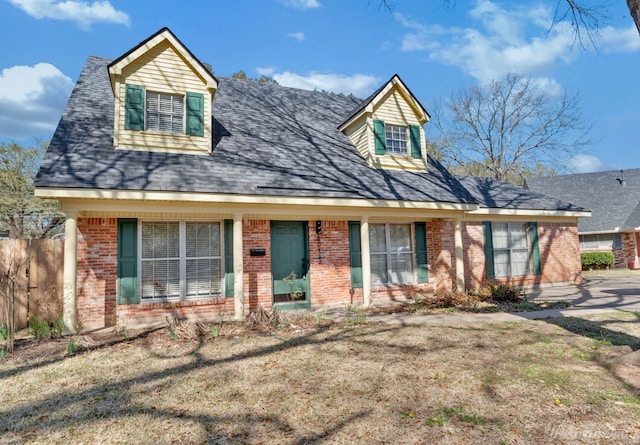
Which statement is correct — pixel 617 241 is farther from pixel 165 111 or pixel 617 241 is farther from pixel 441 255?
pixel 165 111

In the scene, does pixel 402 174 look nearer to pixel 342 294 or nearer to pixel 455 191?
pixel 455 191

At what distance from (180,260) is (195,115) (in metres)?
3.61

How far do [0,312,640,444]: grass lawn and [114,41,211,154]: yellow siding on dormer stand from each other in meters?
4.50

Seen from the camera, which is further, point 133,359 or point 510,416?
point 133,359

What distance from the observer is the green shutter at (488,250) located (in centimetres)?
1241

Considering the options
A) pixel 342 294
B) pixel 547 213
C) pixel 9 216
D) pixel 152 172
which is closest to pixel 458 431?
pixel 342 294

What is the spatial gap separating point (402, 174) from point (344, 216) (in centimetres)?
255

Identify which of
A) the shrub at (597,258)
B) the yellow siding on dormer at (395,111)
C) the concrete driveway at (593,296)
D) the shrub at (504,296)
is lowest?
the concrete driveway at (593,296)

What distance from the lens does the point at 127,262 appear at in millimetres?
8031

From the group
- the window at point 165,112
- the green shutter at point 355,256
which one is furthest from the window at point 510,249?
the window at point 165,112

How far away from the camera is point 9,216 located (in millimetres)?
20719

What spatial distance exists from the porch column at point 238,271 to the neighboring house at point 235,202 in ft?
0.08

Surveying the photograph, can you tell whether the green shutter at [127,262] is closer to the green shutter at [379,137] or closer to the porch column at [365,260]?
the porch column at [365,260]

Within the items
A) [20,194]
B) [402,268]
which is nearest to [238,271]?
[402,268]
